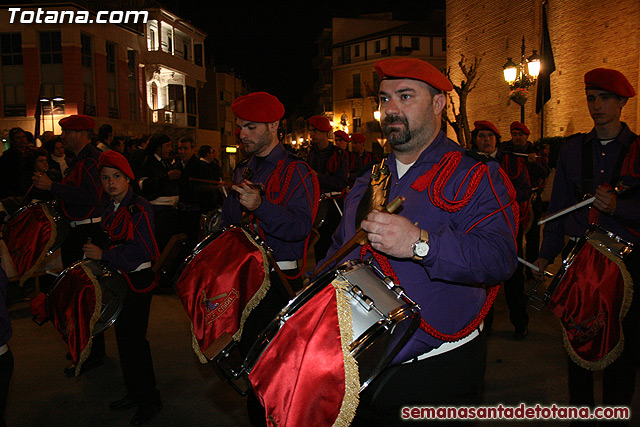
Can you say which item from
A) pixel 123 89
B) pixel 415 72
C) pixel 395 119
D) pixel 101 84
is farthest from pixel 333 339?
pixel 123 89

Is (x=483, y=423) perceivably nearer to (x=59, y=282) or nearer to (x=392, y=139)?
(x=392, y=139)

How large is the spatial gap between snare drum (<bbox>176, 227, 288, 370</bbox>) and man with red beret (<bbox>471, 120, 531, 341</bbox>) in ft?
11.1

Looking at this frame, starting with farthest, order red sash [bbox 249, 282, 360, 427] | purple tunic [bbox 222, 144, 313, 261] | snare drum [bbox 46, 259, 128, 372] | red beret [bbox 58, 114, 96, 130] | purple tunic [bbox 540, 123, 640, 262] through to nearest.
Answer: red beret [bbox 58, 114, 96, 130] → snare drum [bbox 46, 259, 128, 372] → purple tunic [bbox 540, 123, 640, 262] → purple tunic [bbox 222, 144, 313, 261] → red sash [bbox 249, 282, 360, 427]

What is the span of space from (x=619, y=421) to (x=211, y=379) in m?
3.49

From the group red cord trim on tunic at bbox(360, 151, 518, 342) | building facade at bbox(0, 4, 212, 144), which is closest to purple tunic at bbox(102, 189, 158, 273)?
red cord trim on tunic at bbox(360, 151, 518, 342)

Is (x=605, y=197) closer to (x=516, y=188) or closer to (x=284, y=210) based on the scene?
(x=284, y=210)

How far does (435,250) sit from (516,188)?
4796mm

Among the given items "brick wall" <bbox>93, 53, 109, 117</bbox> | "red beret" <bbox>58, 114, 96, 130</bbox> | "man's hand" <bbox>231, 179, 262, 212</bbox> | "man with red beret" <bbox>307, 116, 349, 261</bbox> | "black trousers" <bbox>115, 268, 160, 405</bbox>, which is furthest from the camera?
"brick wall" <bbox>93, 53, 109, 117</bbox>

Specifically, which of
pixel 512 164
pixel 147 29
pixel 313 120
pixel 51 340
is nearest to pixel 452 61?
pixel 147 29

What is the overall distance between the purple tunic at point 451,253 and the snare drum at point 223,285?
1.23 meters

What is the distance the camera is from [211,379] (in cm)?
511

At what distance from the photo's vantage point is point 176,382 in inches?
199

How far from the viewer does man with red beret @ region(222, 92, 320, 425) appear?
3.61m

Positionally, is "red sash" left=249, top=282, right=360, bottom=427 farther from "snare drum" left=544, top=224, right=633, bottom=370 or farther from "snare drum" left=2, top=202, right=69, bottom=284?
"snare drum" left=2, top=202, right=69, bottom=284
